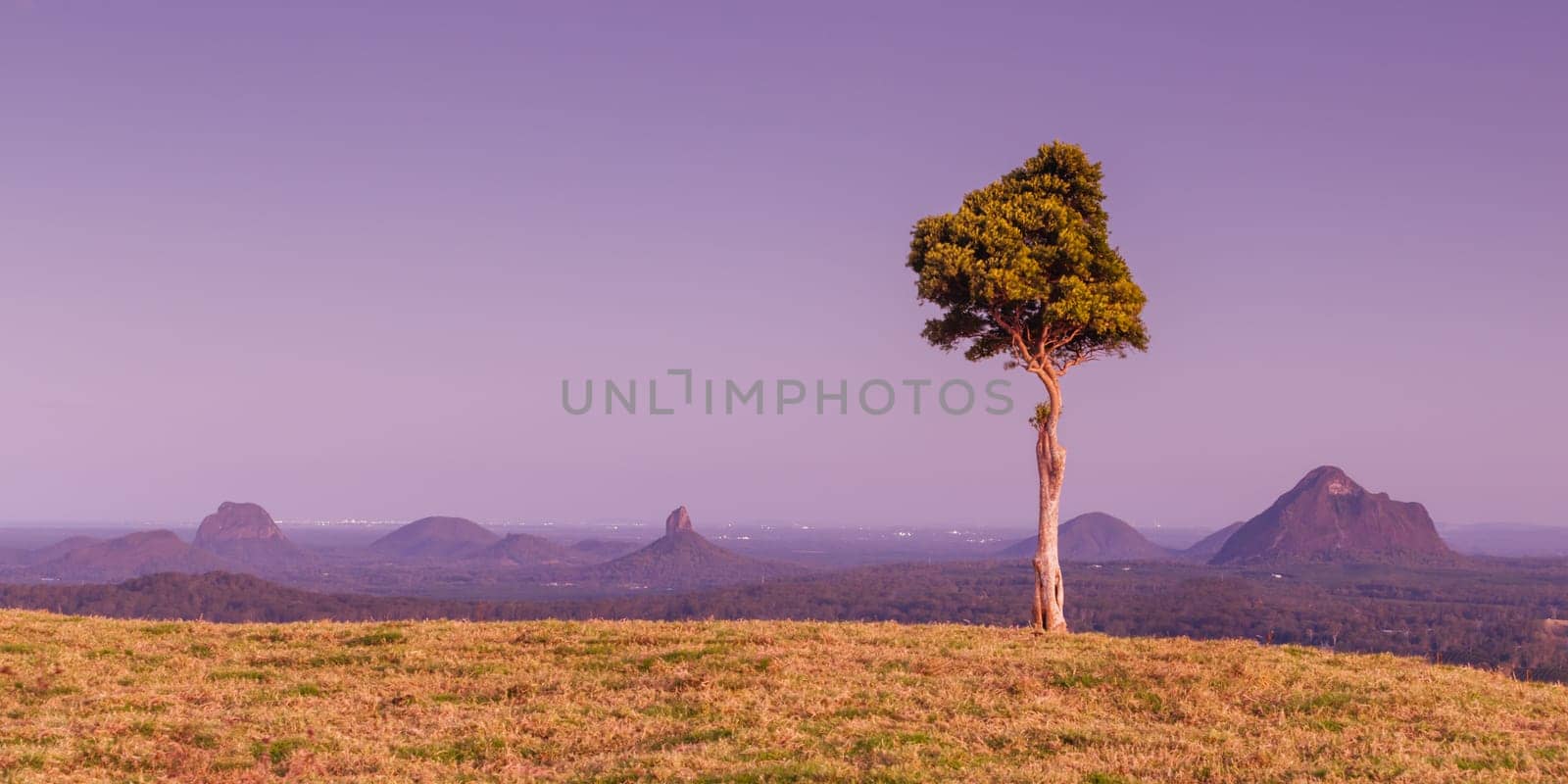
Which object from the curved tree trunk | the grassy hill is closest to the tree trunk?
the curved tree trunk

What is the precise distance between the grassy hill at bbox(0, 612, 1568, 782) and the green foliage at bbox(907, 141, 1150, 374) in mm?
12151

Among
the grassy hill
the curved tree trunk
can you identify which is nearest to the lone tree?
the curved tree trunk

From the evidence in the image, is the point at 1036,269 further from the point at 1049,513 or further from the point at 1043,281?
the point at 1049,513

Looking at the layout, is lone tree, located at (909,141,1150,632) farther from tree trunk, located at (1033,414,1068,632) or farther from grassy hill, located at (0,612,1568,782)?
grassy hill, located at (0,612,1568,782)

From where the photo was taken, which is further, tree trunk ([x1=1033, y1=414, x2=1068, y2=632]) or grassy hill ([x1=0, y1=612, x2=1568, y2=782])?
tree trunk ([x1=1033, y1=414, x2=1068, y2=632])

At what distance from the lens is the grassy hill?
16500 millimetres

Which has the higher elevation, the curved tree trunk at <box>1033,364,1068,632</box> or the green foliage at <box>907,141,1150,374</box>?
the green foliage at <box>907,141,1150,374</box>

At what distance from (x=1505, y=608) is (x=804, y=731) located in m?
214

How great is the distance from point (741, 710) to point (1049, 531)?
18416mm

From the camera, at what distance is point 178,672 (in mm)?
24484

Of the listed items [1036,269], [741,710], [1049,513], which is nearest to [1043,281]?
[1036,269]

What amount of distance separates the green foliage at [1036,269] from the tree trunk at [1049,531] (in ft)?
9.09

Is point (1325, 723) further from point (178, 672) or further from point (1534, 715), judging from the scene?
point (178, 672)

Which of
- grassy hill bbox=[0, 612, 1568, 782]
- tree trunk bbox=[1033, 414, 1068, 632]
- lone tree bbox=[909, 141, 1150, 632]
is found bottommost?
grassy hill bbox=[0, 612, 1568, 782]
